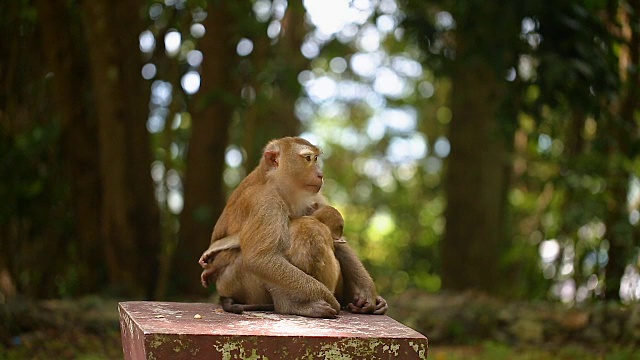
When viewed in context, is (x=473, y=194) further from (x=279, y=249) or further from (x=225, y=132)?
(x=279, y=249)

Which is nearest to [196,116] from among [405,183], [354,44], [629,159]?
[629,159]

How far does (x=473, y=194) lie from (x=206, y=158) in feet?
11.1

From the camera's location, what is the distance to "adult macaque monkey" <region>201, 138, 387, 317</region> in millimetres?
4582

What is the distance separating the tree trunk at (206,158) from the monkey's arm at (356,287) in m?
4.75

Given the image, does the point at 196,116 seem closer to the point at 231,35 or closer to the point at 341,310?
the point at 231,35

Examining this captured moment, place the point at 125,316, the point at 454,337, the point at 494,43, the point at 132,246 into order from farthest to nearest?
the point at 132,246 < the point at 454,337 < the point at 494,43 < the point at 125,316

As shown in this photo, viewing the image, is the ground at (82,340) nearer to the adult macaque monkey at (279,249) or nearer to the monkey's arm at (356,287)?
the adult macaque monkey at (279,249)

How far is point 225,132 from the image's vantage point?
401 inches

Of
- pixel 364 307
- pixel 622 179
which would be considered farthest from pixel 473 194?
pixel 364 307

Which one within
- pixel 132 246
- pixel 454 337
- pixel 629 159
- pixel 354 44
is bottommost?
pixel 454 337

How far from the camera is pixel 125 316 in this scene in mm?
4562

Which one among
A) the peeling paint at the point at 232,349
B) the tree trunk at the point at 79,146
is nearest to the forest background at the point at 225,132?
the tree trunk at the point at 79,146

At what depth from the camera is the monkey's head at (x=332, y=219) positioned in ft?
16.3

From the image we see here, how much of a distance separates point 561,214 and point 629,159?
135 centimetres
